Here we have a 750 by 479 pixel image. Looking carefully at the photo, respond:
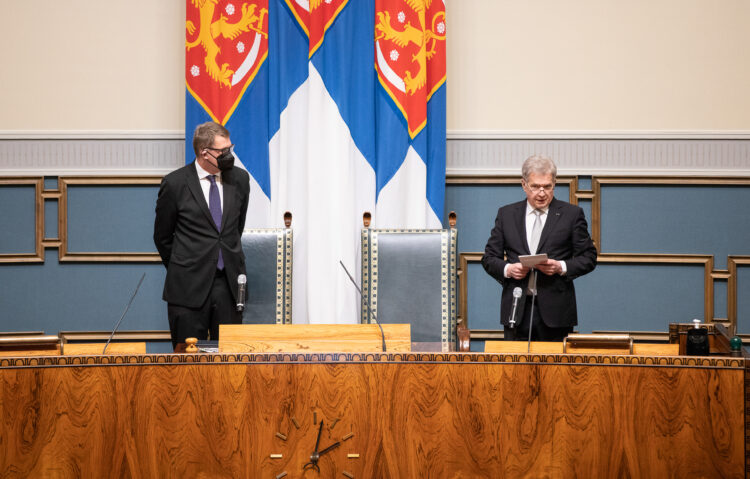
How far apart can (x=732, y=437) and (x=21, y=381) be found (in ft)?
6.26

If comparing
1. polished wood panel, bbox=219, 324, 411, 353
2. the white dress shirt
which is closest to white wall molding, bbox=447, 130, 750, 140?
the white dress shirt

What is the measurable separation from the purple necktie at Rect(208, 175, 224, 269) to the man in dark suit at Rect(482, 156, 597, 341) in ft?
3.70

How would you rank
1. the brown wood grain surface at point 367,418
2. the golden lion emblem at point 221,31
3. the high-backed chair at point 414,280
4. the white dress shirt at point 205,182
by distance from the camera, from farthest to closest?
the golden lion emblem at point 221,31
the high-backed chair at point 414,280
the white dress shirt at point 205,182
the brown wood grain surface at point 367,418

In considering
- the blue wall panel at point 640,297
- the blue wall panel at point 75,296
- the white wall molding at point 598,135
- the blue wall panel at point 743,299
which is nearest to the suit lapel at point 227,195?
the blue wall panel at point 75,296

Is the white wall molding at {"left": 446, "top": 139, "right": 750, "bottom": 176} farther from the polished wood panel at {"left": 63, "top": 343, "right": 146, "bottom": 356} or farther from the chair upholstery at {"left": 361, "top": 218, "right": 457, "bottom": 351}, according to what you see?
the polished wood panel at {"left": 63, "top": 343, "right": 146, "bottom": 356}

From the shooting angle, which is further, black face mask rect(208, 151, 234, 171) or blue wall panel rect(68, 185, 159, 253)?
blue wall panel rect(68, 185, 159, 253)

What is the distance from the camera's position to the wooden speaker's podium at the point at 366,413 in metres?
2.04

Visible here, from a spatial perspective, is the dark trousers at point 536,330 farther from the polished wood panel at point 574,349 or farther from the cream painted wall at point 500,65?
the cream painted wall at point 500,65

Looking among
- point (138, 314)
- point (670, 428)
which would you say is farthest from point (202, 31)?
point (670, 428)

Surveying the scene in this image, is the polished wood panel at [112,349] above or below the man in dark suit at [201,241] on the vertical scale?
below

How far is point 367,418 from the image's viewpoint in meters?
2.11

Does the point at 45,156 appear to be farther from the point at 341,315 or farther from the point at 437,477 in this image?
the point at 437,477

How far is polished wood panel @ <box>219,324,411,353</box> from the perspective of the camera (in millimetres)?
2266

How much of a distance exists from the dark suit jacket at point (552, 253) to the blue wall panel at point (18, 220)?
2.60 meters
